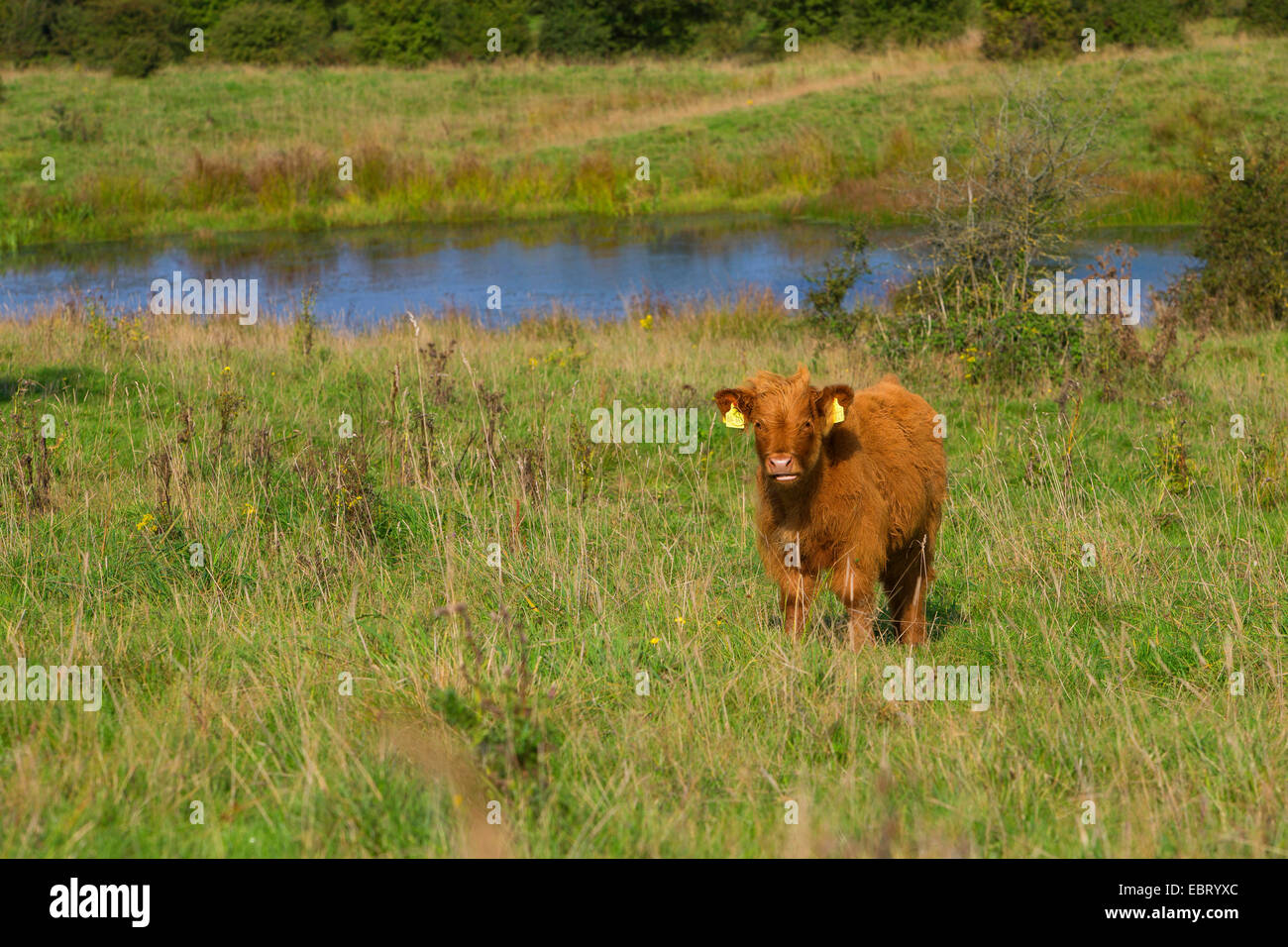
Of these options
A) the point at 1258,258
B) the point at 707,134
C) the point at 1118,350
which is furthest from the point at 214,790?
the point at 707,134

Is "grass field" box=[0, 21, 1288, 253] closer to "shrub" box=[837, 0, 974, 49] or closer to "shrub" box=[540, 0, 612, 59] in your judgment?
"shrub" box=[837, 0, 974, 49]

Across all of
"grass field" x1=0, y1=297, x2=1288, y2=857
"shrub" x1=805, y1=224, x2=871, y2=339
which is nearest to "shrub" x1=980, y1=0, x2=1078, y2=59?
"shrub" x1=805, y1=224, x2=871, y2=339

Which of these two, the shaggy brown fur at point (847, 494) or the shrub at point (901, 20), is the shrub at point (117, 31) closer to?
the shrub at point (901, 20)

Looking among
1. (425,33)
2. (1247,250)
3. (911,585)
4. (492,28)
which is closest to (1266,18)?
(492,28)

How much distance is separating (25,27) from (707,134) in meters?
35.4

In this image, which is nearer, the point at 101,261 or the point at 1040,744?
the point at 1040,744

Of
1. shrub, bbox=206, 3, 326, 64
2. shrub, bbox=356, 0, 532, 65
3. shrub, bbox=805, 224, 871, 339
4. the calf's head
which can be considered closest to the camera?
the calf's head

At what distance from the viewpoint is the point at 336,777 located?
3.77 meters

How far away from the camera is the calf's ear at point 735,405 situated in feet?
16.7

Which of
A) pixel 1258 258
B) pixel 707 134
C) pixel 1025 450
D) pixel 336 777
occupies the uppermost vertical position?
pixel 707 134

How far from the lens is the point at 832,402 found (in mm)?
Result: 5199

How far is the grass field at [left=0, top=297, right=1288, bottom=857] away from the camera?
3697 millimetres
